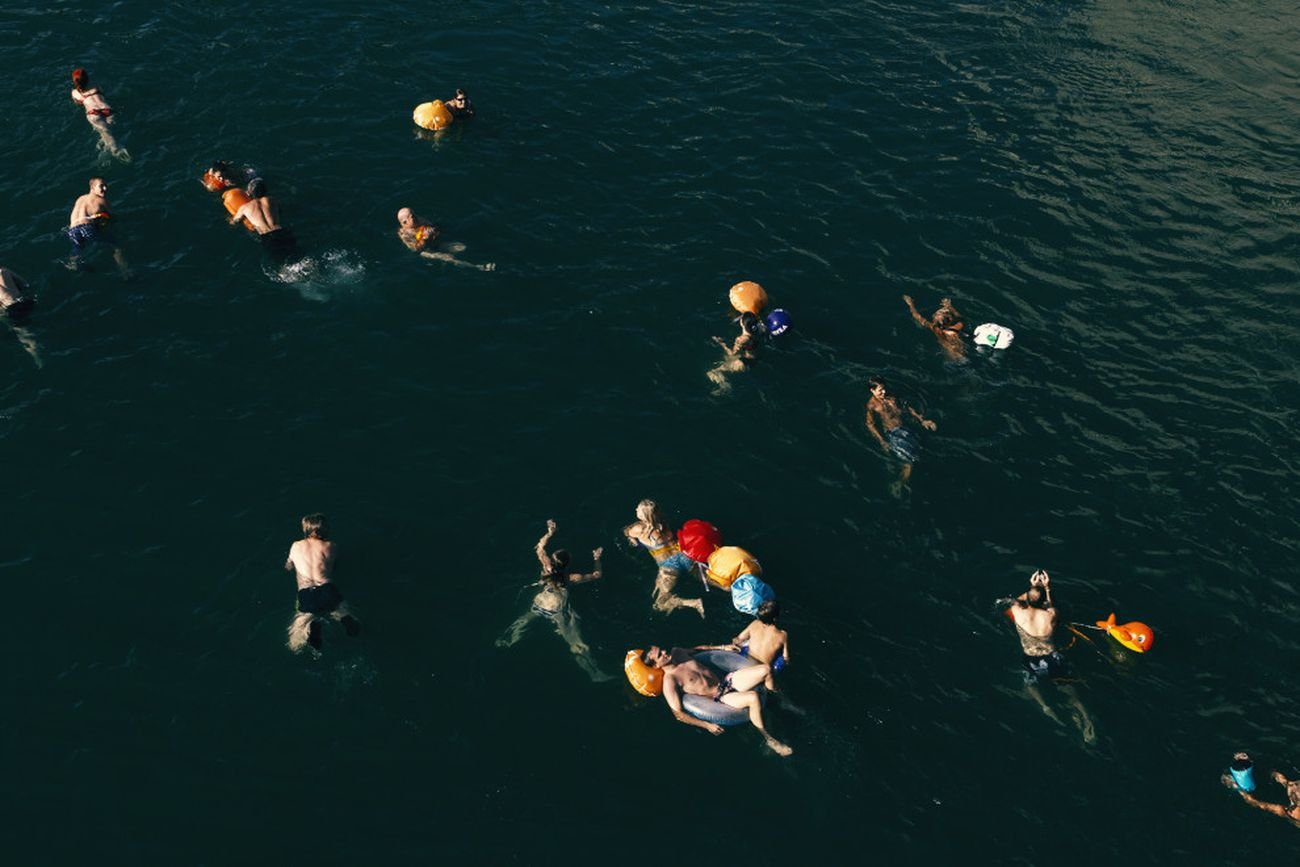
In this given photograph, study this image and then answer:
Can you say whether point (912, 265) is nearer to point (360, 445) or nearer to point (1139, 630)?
point (1139, 630)

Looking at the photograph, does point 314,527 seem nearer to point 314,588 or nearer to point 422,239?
point 314,588

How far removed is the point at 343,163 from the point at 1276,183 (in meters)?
31.5

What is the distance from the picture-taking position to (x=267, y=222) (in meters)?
31.3

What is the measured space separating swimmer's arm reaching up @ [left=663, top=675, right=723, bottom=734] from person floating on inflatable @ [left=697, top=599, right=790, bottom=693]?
1.35 m

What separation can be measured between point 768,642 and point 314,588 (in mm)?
9471

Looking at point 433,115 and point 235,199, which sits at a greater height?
point 433,115

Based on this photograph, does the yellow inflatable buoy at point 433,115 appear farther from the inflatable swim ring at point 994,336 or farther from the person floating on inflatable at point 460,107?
the inflatable swim ring at point 994,336

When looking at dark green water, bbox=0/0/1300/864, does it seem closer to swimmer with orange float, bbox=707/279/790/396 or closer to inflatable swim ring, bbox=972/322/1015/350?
swimmer with orange float, bbox=707/279/790/396

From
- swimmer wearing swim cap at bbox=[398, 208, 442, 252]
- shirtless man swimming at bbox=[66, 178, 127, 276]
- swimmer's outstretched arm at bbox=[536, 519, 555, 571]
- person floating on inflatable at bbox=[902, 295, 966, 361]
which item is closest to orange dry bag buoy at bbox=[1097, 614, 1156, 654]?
person floating on inflatable at bbox=[902, 295, 966, 361]

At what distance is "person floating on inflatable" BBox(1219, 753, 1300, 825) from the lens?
21188mm

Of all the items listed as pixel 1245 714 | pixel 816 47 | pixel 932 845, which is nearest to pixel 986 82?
pixel 816 47

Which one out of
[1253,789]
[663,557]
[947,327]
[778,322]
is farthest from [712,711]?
[947,327]

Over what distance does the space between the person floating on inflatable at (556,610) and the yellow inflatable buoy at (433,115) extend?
1867 cm

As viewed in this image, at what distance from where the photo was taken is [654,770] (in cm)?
2111
